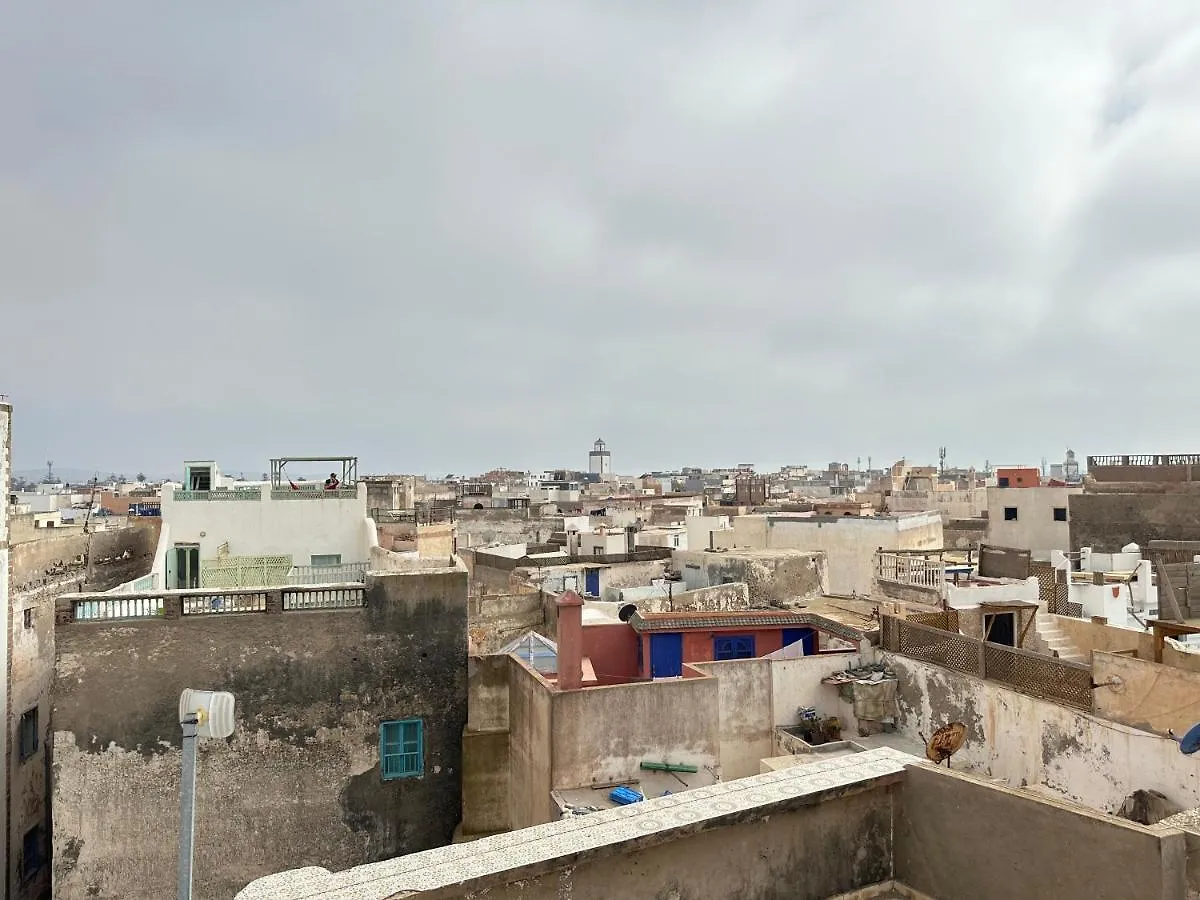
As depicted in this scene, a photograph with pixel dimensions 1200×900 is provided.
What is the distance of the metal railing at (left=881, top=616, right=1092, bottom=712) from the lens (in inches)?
500

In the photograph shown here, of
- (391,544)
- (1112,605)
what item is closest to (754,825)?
(1112,605)

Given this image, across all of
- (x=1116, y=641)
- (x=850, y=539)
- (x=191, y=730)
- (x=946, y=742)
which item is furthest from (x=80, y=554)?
(x=850, y=539)

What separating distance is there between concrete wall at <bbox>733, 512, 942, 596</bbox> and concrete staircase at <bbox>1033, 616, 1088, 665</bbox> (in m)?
12.2

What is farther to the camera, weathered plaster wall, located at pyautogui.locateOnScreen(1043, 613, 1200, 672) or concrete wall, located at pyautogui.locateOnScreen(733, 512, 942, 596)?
concrete wall, located at pyautogui.locateOnScreen(733, 512, 942, 596)

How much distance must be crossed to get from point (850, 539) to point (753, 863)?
98.1 ft

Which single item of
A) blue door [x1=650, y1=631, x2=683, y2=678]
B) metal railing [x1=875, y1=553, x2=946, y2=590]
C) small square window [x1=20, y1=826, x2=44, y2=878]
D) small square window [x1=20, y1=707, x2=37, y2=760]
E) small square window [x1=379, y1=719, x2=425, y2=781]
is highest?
metal railing [x1=875, y1=553, x2=946, y2=590]

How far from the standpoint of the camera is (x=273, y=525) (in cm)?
1991

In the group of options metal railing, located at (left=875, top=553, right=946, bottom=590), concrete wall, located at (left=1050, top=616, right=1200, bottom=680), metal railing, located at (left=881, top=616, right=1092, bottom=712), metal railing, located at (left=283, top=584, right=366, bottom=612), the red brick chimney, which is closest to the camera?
metal railing, located at (left=881, top=616, right=1092, bottom=712)

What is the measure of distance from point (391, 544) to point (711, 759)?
54.1ft

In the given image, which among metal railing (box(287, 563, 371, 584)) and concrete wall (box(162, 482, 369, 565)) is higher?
concrete wall (box(162, 482, 369, 565))

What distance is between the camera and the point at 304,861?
564 inches

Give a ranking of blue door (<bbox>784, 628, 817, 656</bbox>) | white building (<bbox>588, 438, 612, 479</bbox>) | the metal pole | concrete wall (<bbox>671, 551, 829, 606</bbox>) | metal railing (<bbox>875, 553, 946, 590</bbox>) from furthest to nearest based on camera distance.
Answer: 1. white building (<bbox>588, 438, 612, 479</bbox>)
2. concrete wall (<bbox>671, 551, 829, 606</bbox>)
3. metal railing (<bbox>875, 553, 946, 590</bbox>)
4. blue door (<bbox>784, 628, 817, 656</bbox>)
5. the metal pole

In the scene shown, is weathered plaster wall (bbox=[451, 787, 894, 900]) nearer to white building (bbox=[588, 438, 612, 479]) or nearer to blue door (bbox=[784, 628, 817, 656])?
blue door (bbox=[784, 628, 817, 656])

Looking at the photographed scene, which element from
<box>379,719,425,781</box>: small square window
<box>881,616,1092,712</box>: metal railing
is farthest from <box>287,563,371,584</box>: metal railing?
<box>881,616,1092,712</box>: metal railing
